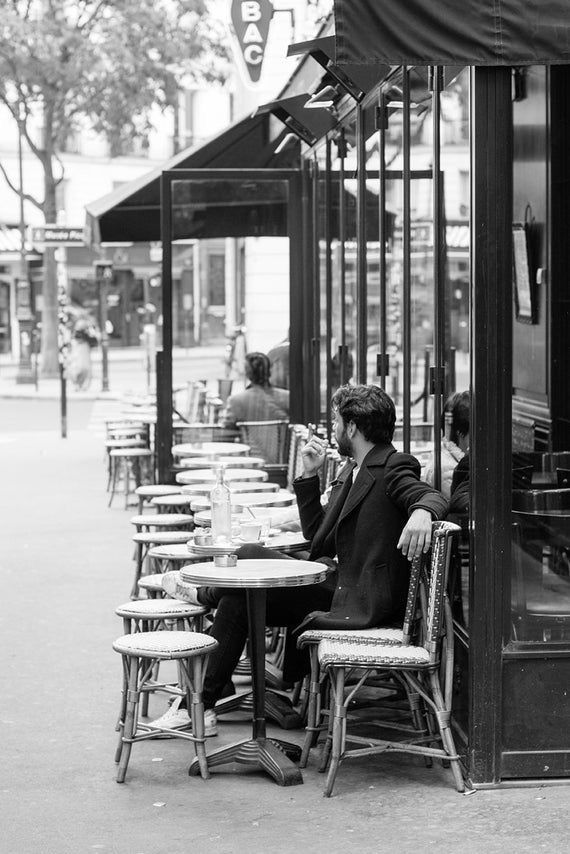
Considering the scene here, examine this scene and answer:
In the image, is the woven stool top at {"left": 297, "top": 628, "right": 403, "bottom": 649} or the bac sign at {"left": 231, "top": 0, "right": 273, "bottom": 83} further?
the bac sign at {"left": 231, "top": 0, "right": 273, "bottom": 83}

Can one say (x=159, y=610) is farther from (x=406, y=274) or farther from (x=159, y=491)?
(x=159, y=491)

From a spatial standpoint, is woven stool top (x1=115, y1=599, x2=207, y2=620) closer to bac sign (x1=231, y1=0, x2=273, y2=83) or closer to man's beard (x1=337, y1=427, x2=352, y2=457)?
man's beard (x1=337, y1=427, x2=352, y2=457)

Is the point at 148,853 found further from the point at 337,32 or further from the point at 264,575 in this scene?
the point at 337,32

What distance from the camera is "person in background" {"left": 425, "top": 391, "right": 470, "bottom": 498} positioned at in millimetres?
6234

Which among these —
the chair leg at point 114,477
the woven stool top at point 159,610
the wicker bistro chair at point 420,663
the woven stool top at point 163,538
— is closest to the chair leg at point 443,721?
the wicker bistro chair at point 420,663

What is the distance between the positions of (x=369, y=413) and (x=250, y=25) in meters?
8.81

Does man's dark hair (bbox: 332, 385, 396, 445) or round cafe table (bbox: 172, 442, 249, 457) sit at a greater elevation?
man's dark hair (bbox: 332, 385, 396, 445)

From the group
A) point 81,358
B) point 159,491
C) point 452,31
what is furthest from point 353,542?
point 81,358

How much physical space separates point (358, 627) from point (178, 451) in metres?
5.45

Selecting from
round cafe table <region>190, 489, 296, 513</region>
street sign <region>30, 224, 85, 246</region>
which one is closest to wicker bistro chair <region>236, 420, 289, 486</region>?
round cafe table <region>190, 489, 296, 513</region>

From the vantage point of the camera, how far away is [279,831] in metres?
5.14

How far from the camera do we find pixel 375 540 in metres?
6.05

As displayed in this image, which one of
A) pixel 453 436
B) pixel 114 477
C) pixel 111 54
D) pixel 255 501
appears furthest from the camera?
pixel 111 54

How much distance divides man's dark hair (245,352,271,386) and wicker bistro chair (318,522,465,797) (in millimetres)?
6682
